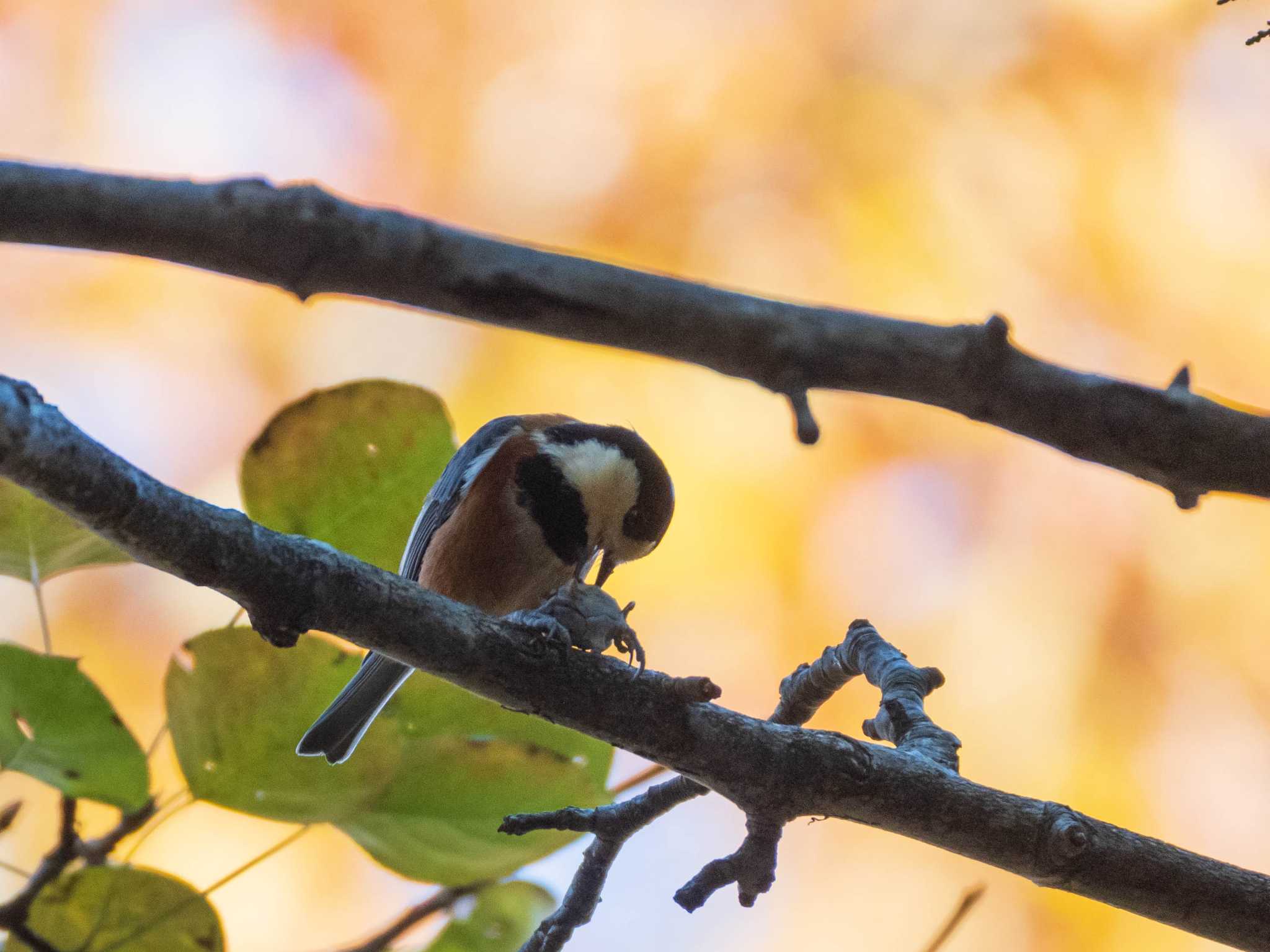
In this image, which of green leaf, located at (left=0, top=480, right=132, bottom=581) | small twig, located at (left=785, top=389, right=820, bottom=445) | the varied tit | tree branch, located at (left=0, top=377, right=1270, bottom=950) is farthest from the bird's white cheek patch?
A: small twig, located at (left=785, top=389, right=820, bottom=445)

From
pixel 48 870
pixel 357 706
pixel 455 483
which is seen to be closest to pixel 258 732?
pixel 48 870

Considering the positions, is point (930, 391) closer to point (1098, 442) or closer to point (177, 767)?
point (1098, 442)

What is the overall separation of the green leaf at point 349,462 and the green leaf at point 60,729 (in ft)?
0.93

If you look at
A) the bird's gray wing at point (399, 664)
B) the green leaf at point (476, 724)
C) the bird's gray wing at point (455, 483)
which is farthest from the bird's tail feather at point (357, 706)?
the green leaf at point (476, 724)

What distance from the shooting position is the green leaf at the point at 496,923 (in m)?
1.40

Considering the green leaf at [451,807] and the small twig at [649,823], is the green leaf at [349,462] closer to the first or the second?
the green leaf at [451,807]

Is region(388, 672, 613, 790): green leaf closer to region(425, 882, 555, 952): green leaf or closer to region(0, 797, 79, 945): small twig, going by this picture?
region(425, 882, 555, 952): green leaf

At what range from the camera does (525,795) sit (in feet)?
4.33

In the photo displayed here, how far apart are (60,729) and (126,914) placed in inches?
8.2

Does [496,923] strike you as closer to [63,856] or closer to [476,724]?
[476,724]

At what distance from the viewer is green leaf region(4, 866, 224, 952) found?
1141mm

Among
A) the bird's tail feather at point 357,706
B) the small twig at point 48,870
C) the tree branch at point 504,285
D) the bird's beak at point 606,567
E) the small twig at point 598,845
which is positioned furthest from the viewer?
the bird's beak at point 606,567

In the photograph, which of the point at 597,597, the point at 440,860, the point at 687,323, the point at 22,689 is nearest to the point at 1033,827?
the point at 597,597

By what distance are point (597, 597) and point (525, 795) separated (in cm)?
26
